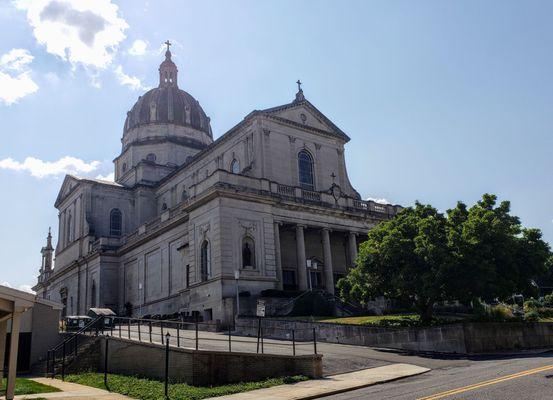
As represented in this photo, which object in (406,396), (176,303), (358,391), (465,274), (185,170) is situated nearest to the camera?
(406,396)

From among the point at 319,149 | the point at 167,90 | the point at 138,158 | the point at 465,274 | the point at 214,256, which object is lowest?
the point at 465,274

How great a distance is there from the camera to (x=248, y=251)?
3959cm

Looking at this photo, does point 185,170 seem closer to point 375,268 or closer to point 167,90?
point 167,90

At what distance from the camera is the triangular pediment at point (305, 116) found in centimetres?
→ 4679

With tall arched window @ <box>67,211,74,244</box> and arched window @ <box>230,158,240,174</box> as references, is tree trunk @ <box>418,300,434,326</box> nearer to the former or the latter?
arched window @ <box>230,158,240,174</box>

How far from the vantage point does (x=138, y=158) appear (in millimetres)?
66438

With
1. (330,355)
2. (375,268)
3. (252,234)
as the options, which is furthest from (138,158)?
(330,355)

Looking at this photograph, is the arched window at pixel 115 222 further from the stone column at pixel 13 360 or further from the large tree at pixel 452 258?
the stone column at pixel 13 360

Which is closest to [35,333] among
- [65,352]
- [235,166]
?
[65,352]

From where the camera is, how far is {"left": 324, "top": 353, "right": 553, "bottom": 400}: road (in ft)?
40.9

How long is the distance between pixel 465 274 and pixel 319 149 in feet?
82.9

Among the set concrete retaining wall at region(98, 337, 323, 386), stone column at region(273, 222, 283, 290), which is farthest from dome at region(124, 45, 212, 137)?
concrete retaining wall at region(98, 337, 323, 386)

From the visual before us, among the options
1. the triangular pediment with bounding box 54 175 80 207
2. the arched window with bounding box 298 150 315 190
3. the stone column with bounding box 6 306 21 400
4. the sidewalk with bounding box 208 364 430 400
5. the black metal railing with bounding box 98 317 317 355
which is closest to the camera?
the stone column with bounding box 6 306 21 400

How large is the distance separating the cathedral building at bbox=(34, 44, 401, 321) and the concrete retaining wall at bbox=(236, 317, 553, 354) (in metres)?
7.82
